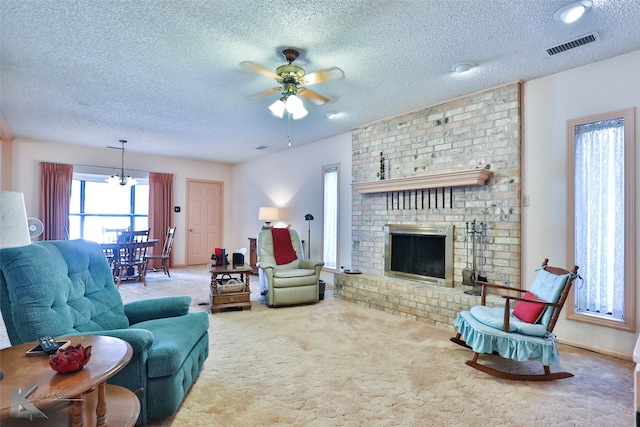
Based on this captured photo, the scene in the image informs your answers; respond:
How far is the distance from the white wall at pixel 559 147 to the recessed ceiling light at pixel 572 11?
39.8 inches

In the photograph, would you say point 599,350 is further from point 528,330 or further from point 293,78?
point 293,78

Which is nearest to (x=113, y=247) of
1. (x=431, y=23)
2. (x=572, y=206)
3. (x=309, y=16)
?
(x=309, y=16)

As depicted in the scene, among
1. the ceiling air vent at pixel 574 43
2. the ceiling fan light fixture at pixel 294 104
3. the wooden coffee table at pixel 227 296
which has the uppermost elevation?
the ceiling air vent at pixel 574 43

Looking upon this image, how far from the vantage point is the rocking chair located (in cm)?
246

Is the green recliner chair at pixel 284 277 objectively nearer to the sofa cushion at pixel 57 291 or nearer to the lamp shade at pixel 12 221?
the sofa cushion at pixel 57 291

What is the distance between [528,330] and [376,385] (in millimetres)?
1206

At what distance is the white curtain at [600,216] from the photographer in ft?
9.75

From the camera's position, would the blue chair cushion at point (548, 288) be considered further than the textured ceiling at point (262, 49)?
Yes

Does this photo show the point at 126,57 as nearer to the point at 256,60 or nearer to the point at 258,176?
the point at 256,60

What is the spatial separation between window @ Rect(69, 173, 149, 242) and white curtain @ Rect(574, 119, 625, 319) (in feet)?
25.0

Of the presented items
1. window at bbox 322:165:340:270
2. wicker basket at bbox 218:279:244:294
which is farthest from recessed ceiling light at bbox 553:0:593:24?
wicker basket at bbox 218:279:244:294

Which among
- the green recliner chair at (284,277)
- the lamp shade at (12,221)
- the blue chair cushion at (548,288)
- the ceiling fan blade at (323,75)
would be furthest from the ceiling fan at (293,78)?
the blue chair cushion at (548,288)

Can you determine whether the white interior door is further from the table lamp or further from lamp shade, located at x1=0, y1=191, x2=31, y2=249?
lamp shade, located at x1=0, y1=191, x2=31, y2=249

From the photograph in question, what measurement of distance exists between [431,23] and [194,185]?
7062 millimetres
